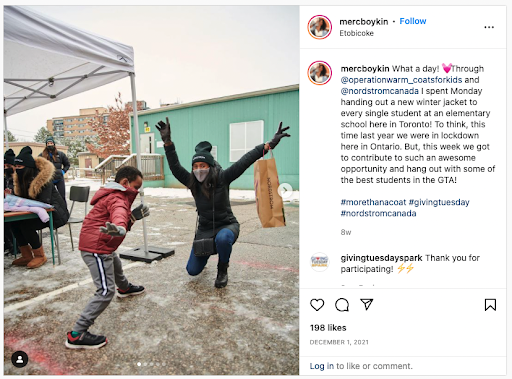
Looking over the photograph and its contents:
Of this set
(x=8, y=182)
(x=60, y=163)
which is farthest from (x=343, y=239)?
(x=60, y=163)

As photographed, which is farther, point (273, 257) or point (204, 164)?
point (273, 257)

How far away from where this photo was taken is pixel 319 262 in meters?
1.64

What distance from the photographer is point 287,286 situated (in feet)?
10.8

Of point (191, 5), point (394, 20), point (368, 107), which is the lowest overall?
point (368, 107)

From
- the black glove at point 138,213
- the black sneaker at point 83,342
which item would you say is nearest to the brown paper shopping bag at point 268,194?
the black glove at point 138,213

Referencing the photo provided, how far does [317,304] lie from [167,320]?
1.43 meters

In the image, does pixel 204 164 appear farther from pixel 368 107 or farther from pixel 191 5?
pixel 368 107

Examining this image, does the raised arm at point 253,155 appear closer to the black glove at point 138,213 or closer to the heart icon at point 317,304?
the black glove at point 138,213

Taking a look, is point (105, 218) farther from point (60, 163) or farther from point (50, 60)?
point (60, 163)

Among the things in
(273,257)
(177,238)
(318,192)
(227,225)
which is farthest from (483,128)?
(177,238)

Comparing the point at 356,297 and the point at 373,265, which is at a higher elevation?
the point at 373,265

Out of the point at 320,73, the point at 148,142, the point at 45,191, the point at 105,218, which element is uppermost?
the point at 148,142

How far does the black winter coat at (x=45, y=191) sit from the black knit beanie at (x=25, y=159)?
78 millimetres

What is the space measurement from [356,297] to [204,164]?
207 cm
